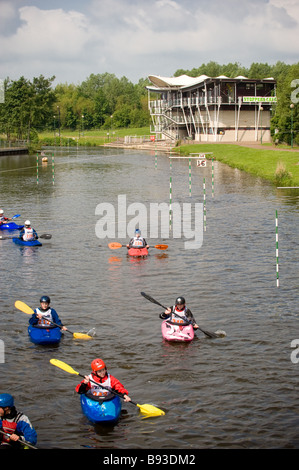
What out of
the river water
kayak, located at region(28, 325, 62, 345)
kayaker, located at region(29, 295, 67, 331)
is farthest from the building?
kayak, located at region(28, 325, 62, 345)

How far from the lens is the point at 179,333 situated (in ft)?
57.8

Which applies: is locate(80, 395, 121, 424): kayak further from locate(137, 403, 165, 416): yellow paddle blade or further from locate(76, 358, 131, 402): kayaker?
locate(137, 403, 165, 416): yellow paddle blade

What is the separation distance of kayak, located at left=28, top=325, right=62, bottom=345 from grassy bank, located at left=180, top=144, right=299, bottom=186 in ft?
115

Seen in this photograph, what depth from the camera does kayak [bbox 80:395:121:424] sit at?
43.0 feet

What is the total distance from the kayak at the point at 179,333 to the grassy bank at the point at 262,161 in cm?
3347

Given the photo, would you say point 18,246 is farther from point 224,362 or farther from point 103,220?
point 224,362

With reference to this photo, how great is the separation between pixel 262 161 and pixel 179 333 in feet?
164

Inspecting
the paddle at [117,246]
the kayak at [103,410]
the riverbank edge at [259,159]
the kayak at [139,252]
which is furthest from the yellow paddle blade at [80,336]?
the riverbank edge at [259,159]

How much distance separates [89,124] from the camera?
552ft

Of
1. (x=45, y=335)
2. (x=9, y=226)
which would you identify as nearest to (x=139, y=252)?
(x=9, y=226)

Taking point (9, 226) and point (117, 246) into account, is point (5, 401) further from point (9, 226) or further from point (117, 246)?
point (9, 226)

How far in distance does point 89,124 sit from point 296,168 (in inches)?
4773

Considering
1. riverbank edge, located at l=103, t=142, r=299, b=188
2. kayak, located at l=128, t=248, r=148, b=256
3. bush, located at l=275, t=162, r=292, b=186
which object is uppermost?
riverbank edge, located at l=103, t=142, r=299, b=188

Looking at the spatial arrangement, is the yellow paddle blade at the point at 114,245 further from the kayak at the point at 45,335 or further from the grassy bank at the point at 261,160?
the grassy bank at the point at 261,160
